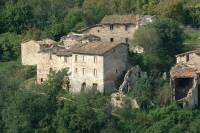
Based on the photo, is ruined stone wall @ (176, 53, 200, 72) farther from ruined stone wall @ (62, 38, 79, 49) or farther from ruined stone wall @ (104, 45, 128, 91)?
ruined stone wall @ (62, 38, 79, 49)

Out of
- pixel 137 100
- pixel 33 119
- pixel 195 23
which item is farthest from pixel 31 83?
pixel 195 23

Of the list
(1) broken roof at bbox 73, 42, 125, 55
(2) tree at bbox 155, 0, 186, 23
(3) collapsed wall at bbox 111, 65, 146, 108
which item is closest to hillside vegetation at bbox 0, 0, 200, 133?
(2) tree at bbox 155, 0, 186, 23

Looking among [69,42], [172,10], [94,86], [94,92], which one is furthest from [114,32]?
[94,92]

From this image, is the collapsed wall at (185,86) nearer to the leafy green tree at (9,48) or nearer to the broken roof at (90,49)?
the broken roof at (90,49)

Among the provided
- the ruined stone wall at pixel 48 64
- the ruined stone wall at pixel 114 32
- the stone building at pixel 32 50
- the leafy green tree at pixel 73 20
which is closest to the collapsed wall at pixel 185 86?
the ruined stone wall at pixel 48 64

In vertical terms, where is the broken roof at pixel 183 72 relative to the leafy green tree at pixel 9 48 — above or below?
below

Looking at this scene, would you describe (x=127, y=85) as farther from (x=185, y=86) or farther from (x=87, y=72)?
(x=185, y=86)
